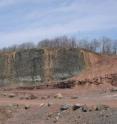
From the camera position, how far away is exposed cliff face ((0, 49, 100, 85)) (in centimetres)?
6309

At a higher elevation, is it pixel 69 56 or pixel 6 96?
pixel 69 56

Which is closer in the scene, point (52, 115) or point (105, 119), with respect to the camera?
point (105, 119)

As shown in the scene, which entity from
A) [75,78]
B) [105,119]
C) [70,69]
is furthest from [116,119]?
[70,69]

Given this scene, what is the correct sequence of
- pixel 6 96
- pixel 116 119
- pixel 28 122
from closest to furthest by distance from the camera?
pixel 116 119 → pixel 28 122 → pixel 6 96

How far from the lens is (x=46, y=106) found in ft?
105

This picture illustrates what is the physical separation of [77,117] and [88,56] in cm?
3780

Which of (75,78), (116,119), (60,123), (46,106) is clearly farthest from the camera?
(75,78)

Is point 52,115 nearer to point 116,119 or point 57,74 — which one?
point 116,119

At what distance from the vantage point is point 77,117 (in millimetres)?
26359

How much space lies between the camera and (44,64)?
65.2 meters

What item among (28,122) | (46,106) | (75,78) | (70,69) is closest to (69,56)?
(70,69)

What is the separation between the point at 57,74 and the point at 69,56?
3181 mm

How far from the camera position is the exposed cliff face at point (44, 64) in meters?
63.1

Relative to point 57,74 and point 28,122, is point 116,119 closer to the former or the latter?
point 28,122
